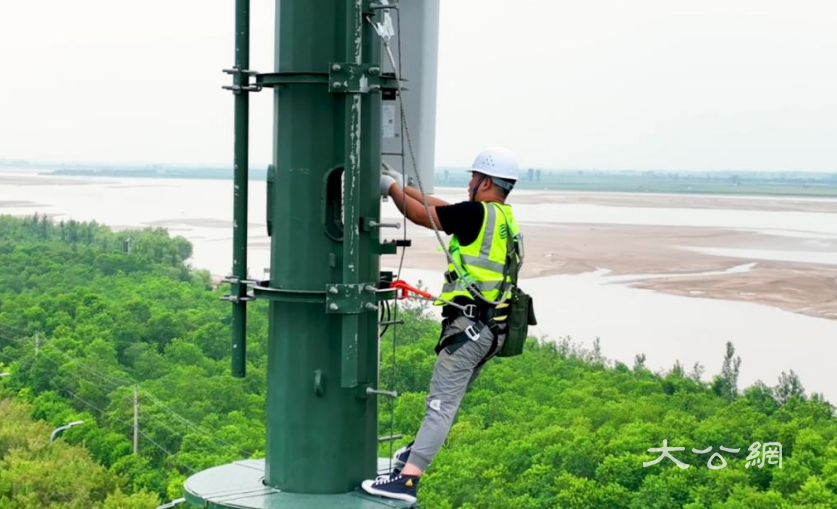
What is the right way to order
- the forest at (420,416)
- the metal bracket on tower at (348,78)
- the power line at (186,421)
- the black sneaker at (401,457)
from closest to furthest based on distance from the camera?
the metal bracket on tower at (348,78), the black sneaker at (401,457), the forest at (420,416), the power line at (186,421)

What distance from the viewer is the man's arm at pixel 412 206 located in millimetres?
6363

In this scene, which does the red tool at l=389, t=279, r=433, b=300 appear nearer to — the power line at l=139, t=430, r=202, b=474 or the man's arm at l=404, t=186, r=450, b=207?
the man's arm at l=404, t=186, r=450, b=207

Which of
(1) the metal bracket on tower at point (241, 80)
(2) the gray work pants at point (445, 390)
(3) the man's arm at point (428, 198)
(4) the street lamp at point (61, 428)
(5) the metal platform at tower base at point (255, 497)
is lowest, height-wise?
(4) the street lamp at point (61, 428)

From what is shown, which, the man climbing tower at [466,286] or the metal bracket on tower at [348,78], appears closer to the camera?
Answer: the metal bracket on tower at [348,78]

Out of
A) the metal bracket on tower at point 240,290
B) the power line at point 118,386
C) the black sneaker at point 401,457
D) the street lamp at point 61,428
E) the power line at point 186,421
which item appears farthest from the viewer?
the power line at point 118,386

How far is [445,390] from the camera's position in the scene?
6.48 meters

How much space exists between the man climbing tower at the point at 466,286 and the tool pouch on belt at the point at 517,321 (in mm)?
52

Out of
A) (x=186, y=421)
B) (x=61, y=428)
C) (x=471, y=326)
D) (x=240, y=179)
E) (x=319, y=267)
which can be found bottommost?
(x=186, y=421)

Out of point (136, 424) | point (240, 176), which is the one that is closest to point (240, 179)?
point (240, 176)

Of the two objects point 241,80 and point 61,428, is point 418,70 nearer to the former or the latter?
point 241,80

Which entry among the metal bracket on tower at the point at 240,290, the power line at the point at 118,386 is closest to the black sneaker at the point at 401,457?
the metal bracket on tower at the point at 240,290

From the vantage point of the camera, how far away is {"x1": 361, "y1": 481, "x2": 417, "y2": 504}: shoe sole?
6.41m

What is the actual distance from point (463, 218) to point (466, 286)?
0.36m

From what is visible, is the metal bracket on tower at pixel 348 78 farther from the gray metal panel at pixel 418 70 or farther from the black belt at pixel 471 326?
the black belt at pixel 471 326
